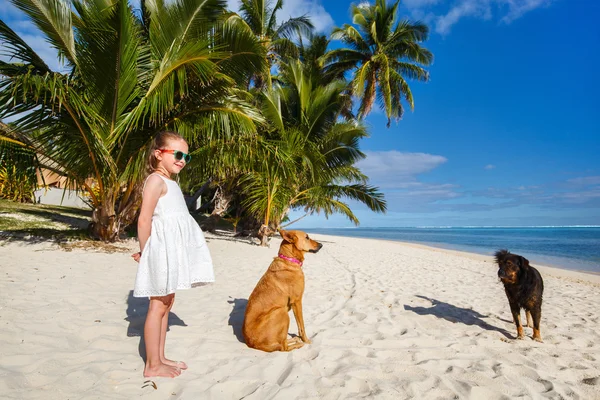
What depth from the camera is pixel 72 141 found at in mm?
6492

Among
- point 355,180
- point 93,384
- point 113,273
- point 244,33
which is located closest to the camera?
point 93,384

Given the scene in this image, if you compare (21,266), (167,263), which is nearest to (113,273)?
(21,266)

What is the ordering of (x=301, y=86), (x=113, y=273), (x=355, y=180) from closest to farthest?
→ 1. (x=113, y=273)
2. (x=301, y=86)
3. (x=355, y=180)

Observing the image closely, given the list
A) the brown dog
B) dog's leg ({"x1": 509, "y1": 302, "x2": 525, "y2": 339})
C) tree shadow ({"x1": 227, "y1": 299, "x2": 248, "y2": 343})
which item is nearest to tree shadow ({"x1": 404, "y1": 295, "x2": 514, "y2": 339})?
dog's leg ({"x1": 509, "y1": 302, "x2": 525, "y2": 339})

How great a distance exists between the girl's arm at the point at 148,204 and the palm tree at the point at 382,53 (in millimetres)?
17372

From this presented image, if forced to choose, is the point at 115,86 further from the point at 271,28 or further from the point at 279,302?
the point at 271,28

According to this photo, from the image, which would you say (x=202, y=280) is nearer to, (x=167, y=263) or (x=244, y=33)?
(x=167, y=263)

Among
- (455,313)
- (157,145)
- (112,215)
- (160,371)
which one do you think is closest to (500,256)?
(455,313)

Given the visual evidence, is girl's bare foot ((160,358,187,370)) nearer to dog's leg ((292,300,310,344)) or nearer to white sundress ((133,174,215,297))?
white sundress ((133,174,215,297))

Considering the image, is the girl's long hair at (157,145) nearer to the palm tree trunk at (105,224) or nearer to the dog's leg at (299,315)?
the dog's leg at (299,315)

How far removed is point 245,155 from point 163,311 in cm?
635

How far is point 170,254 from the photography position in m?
2.15

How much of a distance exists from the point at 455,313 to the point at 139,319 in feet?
14.0

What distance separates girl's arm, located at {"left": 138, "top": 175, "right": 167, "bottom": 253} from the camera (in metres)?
2.04
